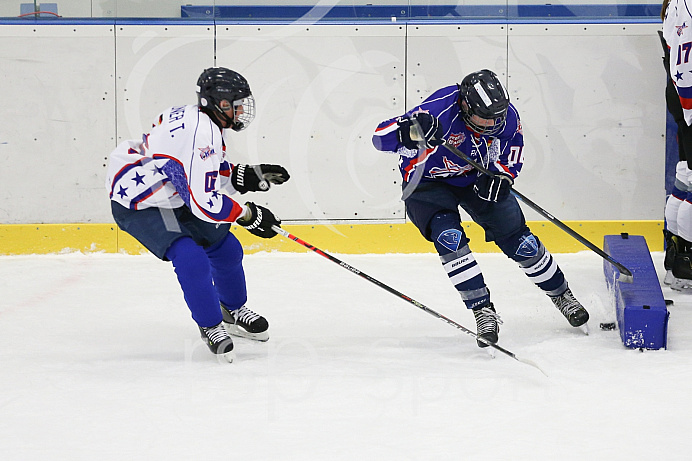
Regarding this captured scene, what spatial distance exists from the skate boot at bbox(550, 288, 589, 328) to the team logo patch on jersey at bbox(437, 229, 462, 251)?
55 cm

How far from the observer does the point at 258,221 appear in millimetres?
2855

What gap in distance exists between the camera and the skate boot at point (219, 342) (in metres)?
2.82

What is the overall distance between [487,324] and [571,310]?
42 centimetres

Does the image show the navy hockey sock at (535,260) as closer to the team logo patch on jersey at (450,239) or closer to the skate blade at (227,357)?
the team logo patch on jersey at (450,239)

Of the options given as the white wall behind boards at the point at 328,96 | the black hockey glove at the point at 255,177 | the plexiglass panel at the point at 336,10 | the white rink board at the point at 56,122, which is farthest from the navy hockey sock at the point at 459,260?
the white rink board at the point at 56,122

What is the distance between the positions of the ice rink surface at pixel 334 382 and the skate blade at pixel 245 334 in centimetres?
4

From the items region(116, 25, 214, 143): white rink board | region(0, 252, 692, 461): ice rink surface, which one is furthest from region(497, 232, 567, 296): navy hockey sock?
region(116, 25, 214, 143): white rink board

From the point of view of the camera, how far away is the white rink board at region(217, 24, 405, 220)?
4.87 meters

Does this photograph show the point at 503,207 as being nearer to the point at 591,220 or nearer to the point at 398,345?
the point at 398,345

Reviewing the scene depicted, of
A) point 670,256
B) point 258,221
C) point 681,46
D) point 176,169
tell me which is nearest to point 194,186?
point 176,169

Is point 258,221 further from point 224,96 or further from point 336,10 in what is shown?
point 336,10

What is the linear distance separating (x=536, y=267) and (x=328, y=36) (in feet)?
7.55

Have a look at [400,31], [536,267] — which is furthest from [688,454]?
[400,31]

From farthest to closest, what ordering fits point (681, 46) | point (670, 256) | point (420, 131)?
point (670, 256), point (681, 46), point (420, 131)
